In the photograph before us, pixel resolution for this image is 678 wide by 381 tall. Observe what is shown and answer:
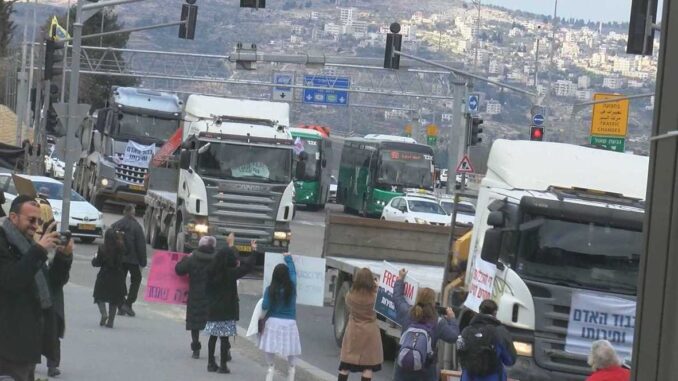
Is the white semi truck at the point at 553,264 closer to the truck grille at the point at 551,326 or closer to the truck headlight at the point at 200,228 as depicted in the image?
the truck grille at the point at 551,326

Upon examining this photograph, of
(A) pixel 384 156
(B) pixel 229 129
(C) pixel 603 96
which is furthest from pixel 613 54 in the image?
(B) pixel 229 129

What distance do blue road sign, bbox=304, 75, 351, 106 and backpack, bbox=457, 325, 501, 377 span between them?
70.2 m

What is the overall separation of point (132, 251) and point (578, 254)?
8.33 m

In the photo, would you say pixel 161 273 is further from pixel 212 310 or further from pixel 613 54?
pixel 613 54

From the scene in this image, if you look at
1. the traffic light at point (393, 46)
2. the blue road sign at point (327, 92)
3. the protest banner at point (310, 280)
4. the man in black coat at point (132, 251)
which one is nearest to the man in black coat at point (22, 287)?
the protest banner at point (310, 280)

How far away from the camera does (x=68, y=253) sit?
975 cm

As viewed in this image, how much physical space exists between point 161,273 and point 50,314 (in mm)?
6870

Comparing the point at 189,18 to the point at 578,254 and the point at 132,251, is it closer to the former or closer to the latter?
the point at 132,251

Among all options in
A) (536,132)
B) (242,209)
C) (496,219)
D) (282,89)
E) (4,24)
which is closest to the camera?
(496,219)

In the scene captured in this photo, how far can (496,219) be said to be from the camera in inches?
525

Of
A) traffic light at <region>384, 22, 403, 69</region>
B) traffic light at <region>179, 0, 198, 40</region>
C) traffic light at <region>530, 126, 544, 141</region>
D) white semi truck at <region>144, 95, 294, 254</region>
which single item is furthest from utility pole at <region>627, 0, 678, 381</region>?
traffic light at <region>530, 126, 544, 141</region>

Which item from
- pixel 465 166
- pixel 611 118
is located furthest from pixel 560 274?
pixel 611 118

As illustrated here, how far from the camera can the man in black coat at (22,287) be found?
8.12 m

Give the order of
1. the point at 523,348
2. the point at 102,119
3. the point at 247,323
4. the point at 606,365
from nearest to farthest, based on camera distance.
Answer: the point at 606,365
the point at 523,348
the point at 247,323
the point at 102,119
